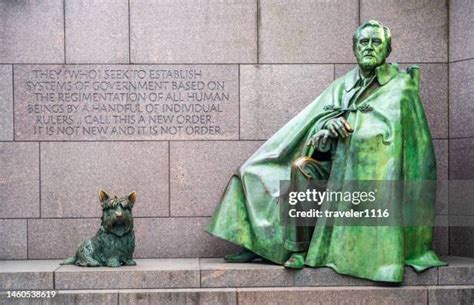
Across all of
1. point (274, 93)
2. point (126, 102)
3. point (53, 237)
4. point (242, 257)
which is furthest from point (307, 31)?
point (53, 237)

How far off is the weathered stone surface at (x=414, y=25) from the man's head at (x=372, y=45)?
5.30 feet

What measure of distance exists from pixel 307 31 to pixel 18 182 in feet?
14.1

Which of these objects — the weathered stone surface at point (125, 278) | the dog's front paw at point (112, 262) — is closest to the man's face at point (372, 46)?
the weathered stone surface at point (125, 278)

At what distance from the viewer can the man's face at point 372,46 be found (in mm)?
10016

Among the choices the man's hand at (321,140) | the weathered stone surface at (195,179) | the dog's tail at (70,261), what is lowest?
the dog's tail at (70,261)

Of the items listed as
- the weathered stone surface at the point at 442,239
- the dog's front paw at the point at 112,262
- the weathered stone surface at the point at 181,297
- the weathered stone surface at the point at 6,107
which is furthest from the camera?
the weathered stone surface at the point at 442,239

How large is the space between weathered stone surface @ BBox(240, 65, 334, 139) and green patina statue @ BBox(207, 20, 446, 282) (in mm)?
1092

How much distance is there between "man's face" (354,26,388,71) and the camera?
10.0 metres

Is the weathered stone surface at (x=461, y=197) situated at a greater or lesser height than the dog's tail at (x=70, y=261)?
greater

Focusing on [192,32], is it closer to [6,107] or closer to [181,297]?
[6,107]

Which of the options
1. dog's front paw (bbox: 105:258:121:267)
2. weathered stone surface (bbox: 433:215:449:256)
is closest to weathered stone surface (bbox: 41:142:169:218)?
dog's front paw (bbox: 105:258:121:267)

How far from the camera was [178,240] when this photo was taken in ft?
37.6

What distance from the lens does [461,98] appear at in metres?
11.5

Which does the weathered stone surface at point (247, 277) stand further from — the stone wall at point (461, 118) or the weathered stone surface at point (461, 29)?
the weathered stone surface at point (461, 29)
